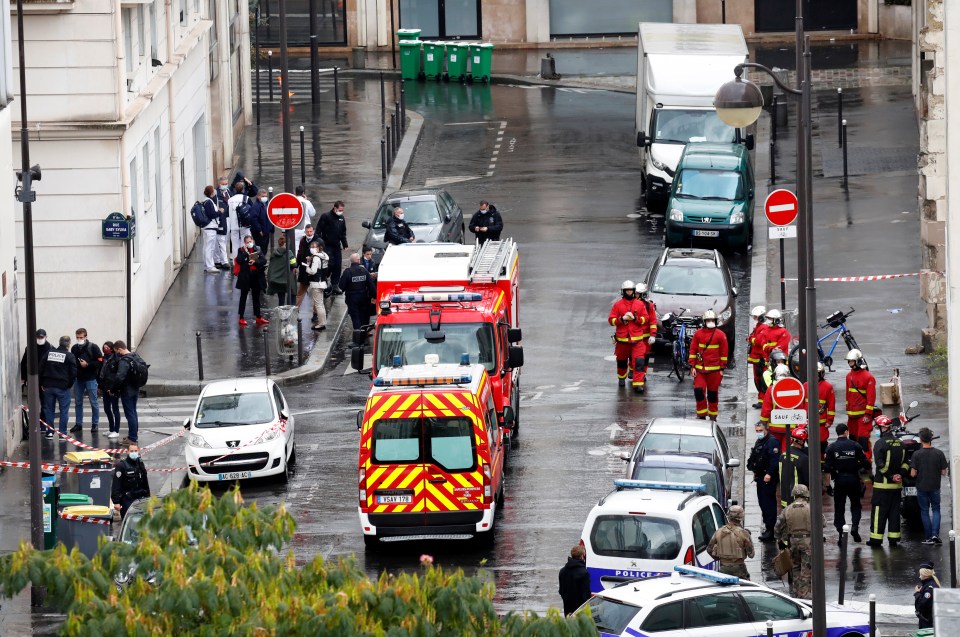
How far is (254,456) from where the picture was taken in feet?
85.4

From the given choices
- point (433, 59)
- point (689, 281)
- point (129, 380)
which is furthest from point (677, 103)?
point (433, 59)

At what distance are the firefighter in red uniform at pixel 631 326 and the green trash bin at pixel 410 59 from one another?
30.9 meters

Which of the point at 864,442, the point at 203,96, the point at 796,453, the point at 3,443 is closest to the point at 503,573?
the point at 796,453

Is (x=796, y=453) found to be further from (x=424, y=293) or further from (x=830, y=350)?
(x=830, y=350)

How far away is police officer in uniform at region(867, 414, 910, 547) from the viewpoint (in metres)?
22.9

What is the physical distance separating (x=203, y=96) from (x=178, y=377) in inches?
552

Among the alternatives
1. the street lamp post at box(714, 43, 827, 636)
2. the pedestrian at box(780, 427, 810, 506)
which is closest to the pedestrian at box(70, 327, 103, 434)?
the pedestrian at box(780, 427, 810, 506)

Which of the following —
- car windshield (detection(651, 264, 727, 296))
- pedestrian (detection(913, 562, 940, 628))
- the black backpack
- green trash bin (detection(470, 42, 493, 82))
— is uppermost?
green trash bin (detection(470, 42, 493, 82))

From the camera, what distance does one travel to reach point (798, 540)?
21.1 meters

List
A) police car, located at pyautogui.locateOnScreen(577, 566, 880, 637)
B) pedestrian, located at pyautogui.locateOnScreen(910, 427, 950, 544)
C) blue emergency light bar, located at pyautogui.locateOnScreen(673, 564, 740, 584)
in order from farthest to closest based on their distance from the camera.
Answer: pedestrian, located at pyautogui.locateOnScreen(910, 427, 950, 544)
blue emergency light bar, located at pyautogui.locateOnScreen(673, 564, 740, 584)
police car, located at pyautogui.locateOnScreen(577, 566, 880, 637)

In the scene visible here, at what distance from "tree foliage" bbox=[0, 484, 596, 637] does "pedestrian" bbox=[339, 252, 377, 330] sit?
65.8ft

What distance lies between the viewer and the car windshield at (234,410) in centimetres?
2648

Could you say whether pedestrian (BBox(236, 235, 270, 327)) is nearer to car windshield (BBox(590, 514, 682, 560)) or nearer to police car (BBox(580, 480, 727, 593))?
police car (BBox(580, 480, 727, 593))

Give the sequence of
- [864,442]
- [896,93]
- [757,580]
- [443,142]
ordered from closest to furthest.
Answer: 1. [757,580]
2. [864,442]
3. [443,142]
4. [896,93]
